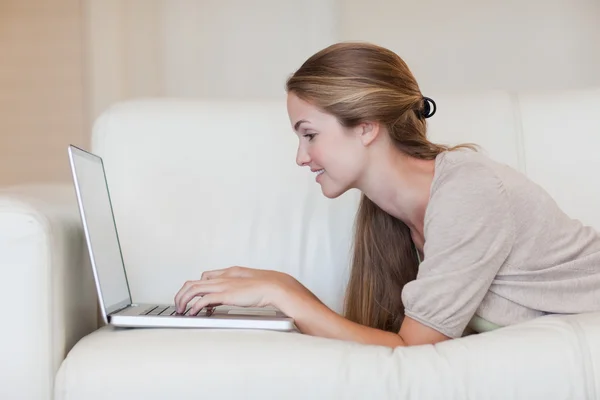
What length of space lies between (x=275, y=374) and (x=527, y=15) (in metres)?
2.13

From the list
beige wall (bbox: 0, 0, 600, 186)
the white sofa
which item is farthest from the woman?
beige wall (bbox: 0, 0, 600, 186)

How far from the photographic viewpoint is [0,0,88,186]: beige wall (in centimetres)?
295

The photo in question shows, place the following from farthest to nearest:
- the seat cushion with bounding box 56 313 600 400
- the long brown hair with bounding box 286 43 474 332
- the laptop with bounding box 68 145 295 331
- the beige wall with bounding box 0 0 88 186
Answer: the beige wall with bounding box 0 0 88 186 < the long brown hair with bounding box 286 43 474 332 < the laptop with bounding box 68 145 295 331 < the seat cushion with bounding box 56 313 600 400

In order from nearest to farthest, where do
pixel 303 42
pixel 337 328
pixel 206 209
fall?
pixel 337 328 → pixel 206 209 → pixel 303 42

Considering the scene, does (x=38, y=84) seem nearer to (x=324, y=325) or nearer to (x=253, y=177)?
(x=253, y=177)

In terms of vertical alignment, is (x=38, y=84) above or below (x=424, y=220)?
above

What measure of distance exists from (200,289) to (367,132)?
15.1 inches

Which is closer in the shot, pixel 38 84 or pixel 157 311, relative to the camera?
pixel 157 311

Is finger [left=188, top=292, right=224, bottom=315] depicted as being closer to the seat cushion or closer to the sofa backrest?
the seat cushion

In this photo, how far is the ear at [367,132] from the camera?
1.27 meters

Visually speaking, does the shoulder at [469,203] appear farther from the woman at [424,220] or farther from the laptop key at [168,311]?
the laptop key at [168,311]

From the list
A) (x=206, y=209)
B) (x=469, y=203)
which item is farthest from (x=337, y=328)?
(x=206, y=209)

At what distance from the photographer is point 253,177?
5.38ft

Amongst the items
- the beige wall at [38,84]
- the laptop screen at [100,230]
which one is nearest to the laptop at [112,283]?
the laptop screen at [100,230]
